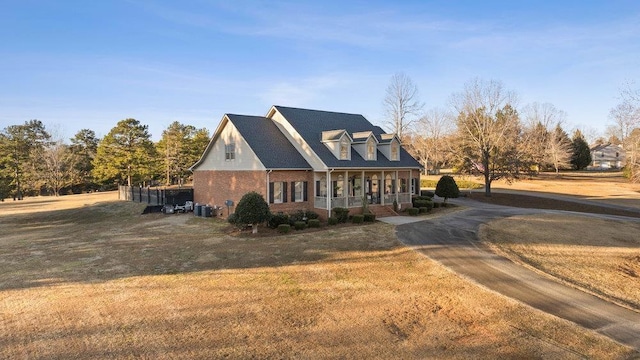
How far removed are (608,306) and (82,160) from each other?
226 feet

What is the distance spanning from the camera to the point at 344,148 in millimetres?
27594

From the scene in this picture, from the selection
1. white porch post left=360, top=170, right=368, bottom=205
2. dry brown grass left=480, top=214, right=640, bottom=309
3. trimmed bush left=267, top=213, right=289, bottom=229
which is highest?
white porch post left=360, top=170, right=368, bottom=205

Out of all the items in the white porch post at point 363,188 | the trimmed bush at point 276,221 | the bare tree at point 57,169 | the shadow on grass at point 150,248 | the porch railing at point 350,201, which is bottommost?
the shadow on grass at point 150,248

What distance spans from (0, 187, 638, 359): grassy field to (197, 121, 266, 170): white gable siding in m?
8.54

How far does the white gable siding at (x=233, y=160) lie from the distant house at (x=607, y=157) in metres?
103

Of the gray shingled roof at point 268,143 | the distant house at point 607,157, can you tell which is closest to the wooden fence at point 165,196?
the gray shingled roof at point 268,143

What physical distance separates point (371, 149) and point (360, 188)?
318 centimetres

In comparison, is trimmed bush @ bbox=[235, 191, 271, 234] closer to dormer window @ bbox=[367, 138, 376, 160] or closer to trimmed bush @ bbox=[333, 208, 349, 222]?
trimmed bush @ bbox=[333, 208, 349, 222]

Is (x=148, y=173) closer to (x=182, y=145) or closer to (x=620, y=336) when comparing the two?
(x=182, y=145)

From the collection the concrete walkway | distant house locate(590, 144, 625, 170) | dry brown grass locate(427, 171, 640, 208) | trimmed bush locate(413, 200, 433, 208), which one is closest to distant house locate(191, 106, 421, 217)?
trimmed bush locate(413, 200, 433, 208)

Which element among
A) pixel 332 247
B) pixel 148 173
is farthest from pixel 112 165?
pixel 332 247

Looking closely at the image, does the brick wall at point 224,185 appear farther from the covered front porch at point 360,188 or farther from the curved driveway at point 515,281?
the curved driveway at point 515,281

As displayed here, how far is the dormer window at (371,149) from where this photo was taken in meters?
28.9

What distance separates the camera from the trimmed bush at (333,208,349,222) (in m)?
25.2
